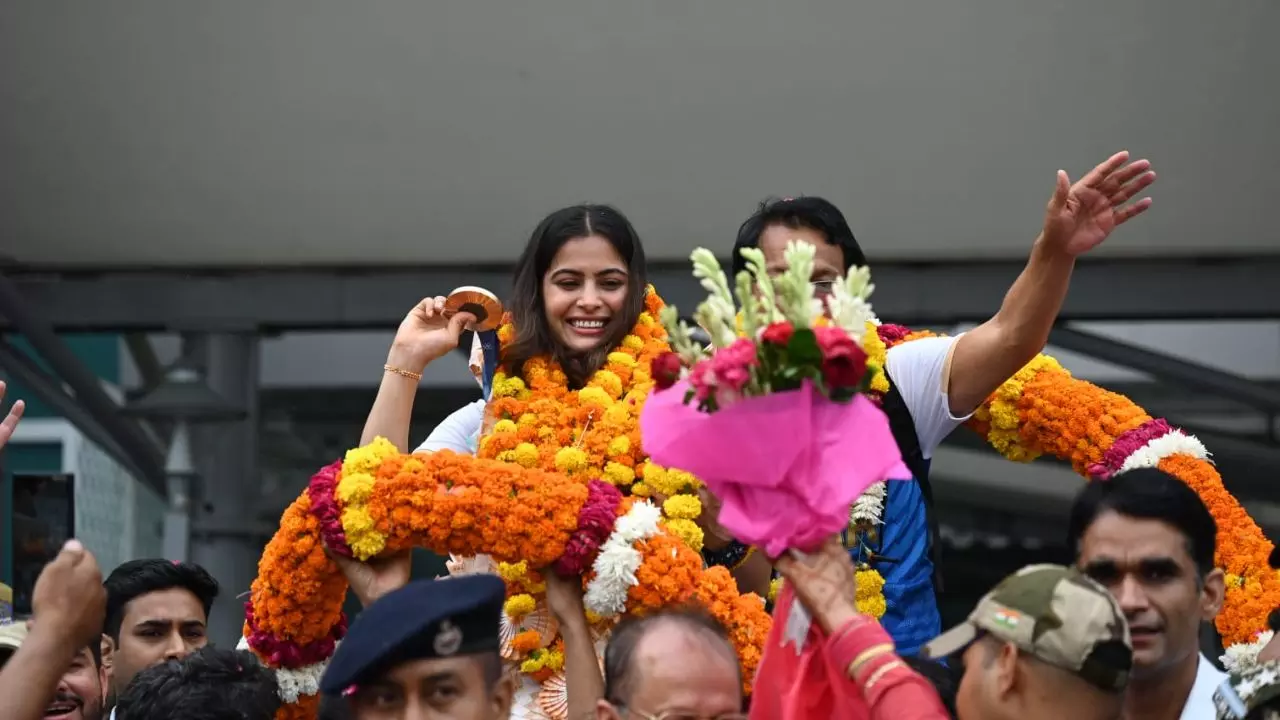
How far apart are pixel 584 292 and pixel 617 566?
110 centimetres

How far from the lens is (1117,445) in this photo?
5395mm

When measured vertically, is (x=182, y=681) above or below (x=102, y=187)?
below

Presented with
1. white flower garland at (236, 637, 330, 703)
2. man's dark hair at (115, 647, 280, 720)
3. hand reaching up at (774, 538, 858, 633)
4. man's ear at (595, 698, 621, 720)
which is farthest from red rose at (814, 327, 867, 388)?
white flower garland at (236, 637, 330, 703)

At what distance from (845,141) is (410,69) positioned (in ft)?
7.04

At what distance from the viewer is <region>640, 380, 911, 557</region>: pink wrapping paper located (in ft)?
11.8

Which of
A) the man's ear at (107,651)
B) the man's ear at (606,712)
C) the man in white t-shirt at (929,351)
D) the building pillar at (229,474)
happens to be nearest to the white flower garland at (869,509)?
the man in white t-shirt at (929,351)

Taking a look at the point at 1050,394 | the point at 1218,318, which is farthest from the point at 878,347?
the point at 1218,318

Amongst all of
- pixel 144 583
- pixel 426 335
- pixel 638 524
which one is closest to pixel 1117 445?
pixel 638 524

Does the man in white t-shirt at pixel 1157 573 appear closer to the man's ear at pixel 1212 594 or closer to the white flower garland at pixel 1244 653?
the man's ear at pixel 1212 594

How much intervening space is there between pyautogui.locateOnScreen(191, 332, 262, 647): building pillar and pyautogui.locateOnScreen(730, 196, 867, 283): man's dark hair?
5176 mm

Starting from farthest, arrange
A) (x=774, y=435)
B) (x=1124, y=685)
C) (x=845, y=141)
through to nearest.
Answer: (x=845, y=141), (x=774, y=435), (x=1124, y=685)

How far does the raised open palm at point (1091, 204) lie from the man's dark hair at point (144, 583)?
2653 millimetres

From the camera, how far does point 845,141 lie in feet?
30.9

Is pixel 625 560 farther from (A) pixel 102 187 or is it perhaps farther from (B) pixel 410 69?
(A) pixel 102 187
